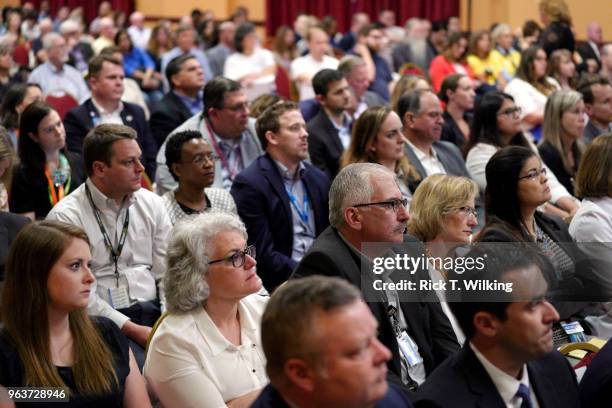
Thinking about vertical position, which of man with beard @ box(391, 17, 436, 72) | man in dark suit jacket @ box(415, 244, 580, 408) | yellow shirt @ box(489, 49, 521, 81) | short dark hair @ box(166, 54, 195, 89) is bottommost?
man with beard @ box(391, 17, 436, 72)

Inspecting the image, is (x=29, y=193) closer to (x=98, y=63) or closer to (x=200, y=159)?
(x=200, y=159)

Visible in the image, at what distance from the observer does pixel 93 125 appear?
5641 millimetres

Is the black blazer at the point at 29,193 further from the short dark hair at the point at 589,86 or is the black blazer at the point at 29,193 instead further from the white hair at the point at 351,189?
the short dark hair at the point at 589,86

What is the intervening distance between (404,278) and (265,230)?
1375 millimetres

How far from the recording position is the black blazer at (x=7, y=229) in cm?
346

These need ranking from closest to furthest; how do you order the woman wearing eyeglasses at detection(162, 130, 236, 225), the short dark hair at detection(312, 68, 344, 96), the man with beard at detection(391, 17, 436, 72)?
1. the woman wearing eyeglasses at detection(162, 130, 236, 225)
2. the short dark hair at detection(312, 68, 344, 96)
3. the man with beard at detection(391, 17, 436, 72)

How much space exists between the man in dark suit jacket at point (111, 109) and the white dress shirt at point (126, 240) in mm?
Answer: 1943

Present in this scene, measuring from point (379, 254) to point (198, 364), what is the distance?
29.4 inches

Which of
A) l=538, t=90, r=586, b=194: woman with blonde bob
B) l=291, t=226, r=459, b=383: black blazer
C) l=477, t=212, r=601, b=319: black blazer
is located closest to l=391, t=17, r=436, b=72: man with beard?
l=538, t=90, r=586, b=194: woman with blonde bob

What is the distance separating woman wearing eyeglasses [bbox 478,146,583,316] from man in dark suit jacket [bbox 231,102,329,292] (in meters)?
0.96

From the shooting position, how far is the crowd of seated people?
2234 mm

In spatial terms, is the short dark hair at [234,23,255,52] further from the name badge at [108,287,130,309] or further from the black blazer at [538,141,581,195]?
the name badge at [108,287,130,309]

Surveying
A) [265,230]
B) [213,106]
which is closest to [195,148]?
[265,230]

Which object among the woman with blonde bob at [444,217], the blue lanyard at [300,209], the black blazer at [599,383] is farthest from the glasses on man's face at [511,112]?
the black blazer at [599,383]
